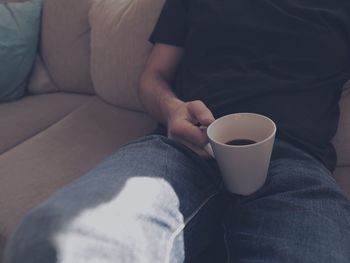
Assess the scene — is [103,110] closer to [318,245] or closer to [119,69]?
[119,69]

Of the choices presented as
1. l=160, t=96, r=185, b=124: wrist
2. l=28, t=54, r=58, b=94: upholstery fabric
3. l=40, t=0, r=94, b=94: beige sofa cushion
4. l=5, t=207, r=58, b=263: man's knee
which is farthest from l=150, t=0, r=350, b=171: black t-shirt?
l=28, t=54, r=58, b=94: upholstery fabric

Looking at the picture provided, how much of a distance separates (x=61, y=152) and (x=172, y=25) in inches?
19.1

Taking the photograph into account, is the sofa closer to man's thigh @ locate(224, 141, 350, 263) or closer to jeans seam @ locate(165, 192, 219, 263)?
man's thigh @ locate(224, 141, 350, 263)

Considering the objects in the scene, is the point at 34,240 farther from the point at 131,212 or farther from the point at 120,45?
the point at 120,45

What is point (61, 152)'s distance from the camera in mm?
1282

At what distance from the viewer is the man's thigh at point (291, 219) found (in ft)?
2.24

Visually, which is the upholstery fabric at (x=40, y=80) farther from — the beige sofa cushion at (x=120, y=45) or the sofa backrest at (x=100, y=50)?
the beige sofa cushion at (x=120, y=45)

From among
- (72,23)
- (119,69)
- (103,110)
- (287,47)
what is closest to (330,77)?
(287,47)

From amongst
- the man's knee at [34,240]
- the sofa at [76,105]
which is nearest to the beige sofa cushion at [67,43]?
the sofa at [76,105]

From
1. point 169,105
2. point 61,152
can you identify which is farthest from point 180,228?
point 61,152

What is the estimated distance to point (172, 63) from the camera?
116 cm

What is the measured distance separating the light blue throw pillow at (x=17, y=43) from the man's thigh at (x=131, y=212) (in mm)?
877

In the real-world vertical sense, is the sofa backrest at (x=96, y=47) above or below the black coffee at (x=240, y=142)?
below

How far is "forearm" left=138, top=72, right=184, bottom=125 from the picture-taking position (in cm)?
104
